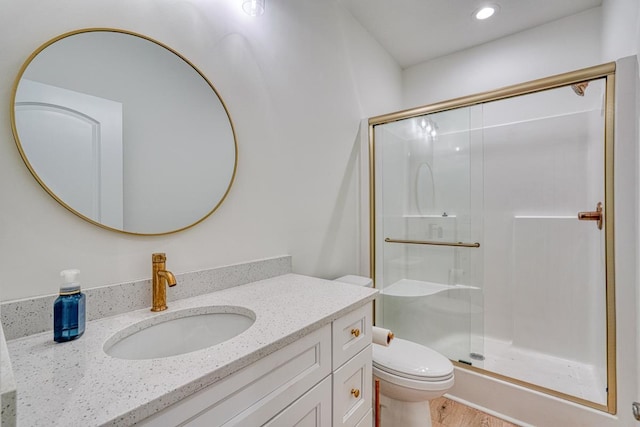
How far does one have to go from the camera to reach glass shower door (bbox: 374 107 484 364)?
2.00 meters

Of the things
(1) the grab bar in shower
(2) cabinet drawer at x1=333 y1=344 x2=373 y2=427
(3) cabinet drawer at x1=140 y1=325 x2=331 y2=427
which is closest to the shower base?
(1) the grab bar in shower

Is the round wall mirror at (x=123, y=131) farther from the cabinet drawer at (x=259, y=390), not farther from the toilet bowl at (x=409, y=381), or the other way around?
the toilet bowl at (x=409, y=381)

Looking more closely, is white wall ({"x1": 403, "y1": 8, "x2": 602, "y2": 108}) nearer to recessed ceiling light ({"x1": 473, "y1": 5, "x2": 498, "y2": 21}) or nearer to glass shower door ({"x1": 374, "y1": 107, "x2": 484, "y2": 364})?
recessed ceiling light ({"x1": 473, "y1": 5, "x2": 498, "y2": 21})

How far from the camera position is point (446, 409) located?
1729 millimetres

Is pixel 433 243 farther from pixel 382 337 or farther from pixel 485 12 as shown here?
pixel 485 12

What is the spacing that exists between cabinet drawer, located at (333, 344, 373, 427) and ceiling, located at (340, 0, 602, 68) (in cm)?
215

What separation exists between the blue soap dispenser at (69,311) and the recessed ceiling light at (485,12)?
8.71 feet

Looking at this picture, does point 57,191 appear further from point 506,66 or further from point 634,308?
point 506,66

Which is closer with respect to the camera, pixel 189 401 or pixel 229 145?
pixel 189 401

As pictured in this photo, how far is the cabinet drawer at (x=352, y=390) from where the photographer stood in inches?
37.0

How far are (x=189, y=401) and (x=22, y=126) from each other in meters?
0.82

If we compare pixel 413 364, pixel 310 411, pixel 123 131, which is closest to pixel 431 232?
pixel 413 364

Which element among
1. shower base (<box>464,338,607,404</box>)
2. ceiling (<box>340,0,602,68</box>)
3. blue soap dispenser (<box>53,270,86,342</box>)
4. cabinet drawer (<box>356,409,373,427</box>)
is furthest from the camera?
ceiling (<box>340,0,602,68</box>)

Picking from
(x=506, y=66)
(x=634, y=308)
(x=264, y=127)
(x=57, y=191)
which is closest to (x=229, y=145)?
(x=264, y=127)
